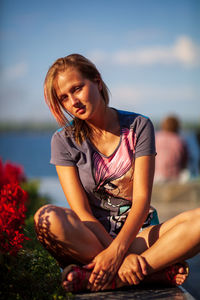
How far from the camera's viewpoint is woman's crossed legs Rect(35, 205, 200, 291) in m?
2.17

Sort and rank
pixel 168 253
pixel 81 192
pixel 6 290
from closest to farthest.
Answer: pixel 6 290
pixel 168 253
pixel 81 192

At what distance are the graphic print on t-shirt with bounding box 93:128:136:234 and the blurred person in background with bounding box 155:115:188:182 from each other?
407cm

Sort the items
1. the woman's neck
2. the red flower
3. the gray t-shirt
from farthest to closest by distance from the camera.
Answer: the woman's neck, the gray t-shirt, the red flower

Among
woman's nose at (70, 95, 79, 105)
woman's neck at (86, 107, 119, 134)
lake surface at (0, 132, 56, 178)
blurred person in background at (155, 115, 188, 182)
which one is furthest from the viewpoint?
lake surface at (0, 132, 56, 178)

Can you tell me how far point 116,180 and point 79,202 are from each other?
25 centimetres

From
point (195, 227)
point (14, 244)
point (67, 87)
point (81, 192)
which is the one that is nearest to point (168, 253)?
point (195, 227)

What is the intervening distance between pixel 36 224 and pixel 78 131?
61 cm

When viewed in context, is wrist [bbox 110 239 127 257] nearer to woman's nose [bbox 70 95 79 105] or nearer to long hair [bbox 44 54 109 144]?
long hair [bbox 44 54 109 144]

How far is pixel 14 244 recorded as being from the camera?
6.85ft

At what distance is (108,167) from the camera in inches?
98.1

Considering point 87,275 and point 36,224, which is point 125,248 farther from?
point 36,224

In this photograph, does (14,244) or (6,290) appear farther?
(14,244)

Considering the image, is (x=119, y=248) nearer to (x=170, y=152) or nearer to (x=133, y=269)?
(x=133, y=269)

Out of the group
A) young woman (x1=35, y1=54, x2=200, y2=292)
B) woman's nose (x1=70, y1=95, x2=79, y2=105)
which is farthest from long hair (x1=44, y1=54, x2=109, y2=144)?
woman's nose (x1=70, y1=95, x2=79, y2=105)
